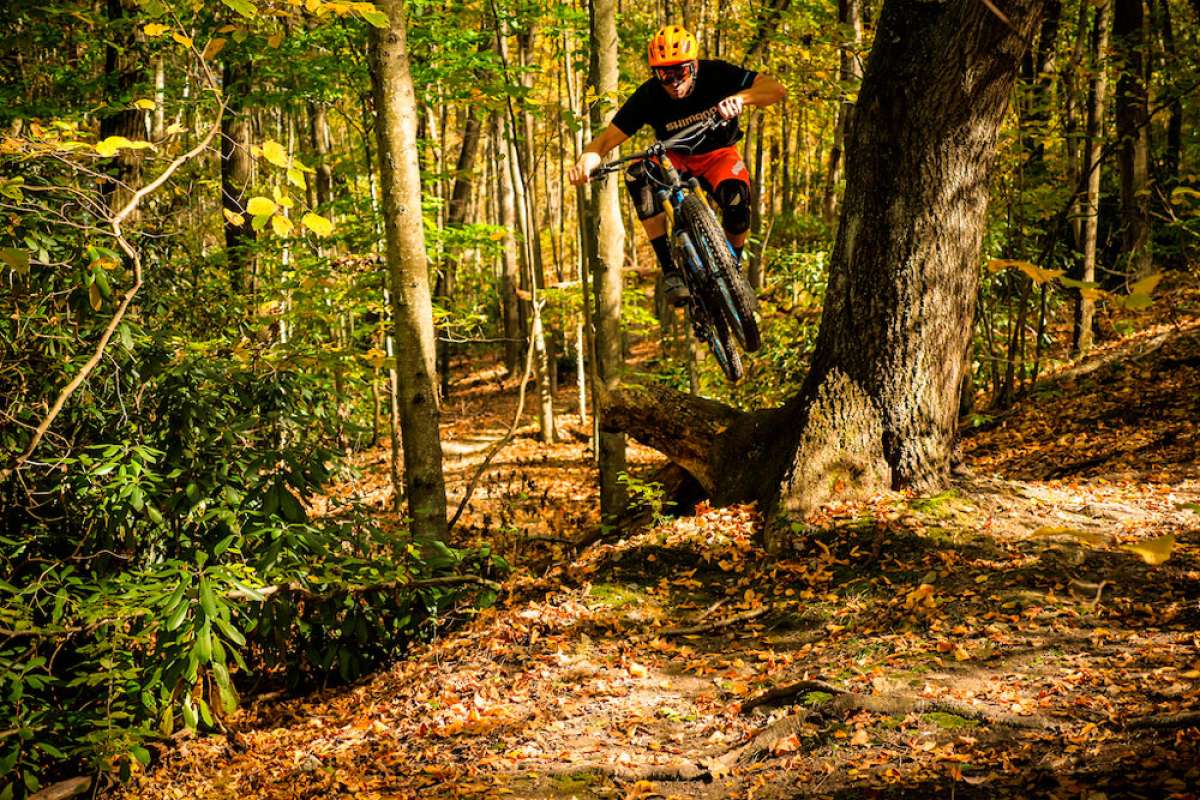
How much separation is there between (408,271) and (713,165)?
95.9 inches

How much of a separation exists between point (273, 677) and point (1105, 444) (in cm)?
769

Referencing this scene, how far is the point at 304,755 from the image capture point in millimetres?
4723

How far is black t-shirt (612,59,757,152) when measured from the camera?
18.0ft

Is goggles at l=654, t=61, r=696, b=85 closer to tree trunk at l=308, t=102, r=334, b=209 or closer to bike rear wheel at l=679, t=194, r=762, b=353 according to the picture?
bike rear wheel at l=679, t=194, r=762, b=353

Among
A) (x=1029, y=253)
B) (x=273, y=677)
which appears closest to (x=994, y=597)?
(x=273, y=677)

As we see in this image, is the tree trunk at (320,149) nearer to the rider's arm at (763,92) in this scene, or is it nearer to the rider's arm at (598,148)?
the rider's arm at (598,148)

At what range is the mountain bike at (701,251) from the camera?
5.68 m

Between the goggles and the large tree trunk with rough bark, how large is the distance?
116 centimetres

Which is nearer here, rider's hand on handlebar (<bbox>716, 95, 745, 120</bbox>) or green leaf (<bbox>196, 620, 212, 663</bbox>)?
green leaf (<bbox>196, 620, 212, 663</bbox>)

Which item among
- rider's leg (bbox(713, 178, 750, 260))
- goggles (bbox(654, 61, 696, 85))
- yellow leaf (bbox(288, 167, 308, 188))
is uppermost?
goggles (bbox(654, 61, 696, 85))

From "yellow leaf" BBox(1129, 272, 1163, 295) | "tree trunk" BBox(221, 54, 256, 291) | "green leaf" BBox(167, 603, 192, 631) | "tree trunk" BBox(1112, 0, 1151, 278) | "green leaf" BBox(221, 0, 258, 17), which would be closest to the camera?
"yellow leaf" BBox(1129, 272, 1163, 295)

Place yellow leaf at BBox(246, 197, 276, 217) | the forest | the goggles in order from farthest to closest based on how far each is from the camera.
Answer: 1. the goggles
2. the forest
3. yellow leaf at BBox(246, 197, 276, 217)

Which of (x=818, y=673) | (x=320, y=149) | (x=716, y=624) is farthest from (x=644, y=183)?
(x=320, y=149)

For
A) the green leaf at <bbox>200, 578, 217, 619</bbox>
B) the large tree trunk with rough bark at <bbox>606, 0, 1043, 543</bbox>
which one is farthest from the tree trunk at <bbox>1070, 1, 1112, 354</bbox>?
the green leaf at <bbox>200, 578, 217, 619</bbox>
